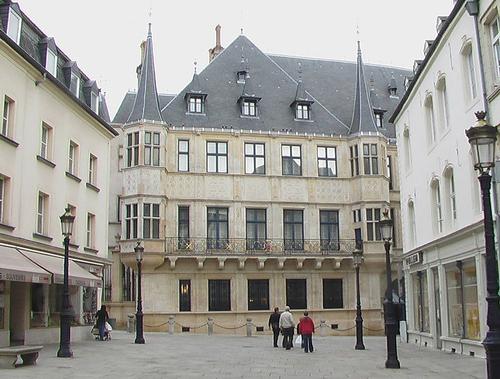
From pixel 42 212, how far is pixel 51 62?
20.1 ft

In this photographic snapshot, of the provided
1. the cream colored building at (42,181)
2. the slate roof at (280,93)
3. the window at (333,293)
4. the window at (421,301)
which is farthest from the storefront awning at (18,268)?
the window at (333,293)

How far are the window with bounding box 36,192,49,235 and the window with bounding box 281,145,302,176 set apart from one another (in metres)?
19.2

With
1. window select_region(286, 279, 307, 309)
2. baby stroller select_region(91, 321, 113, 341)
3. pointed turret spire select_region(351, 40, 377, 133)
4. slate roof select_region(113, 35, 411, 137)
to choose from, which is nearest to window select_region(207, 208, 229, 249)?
window select_region(286, 279, 307, 309)

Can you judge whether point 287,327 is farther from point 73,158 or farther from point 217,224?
point 217,224

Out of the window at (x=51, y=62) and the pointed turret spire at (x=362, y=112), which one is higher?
the pointed turret spire at (x=362, y=112)

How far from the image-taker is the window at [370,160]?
40562 mm

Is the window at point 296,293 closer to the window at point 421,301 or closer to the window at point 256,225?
the window at point 256,225

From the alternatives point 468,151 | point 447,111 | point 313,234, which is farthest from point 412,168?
point 313,234

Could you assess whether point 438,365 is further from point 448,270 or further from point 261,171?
point 261,171

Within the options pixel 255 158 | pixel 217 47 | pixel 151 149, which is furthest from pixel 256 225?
pixel 217 47

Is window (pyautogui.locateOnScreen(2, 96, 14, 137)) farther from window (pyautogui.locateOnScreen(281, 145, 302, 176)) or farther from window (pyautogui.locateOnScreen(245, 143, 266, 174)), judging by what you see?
window (pyautogui.locateOnScreen(281, 145, 302, 176))

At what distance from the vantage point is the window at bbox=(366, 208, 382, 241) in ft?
130

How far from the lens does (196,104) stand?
40.9 m

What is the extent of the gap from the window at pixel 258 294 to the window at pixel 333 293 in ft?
12.4
